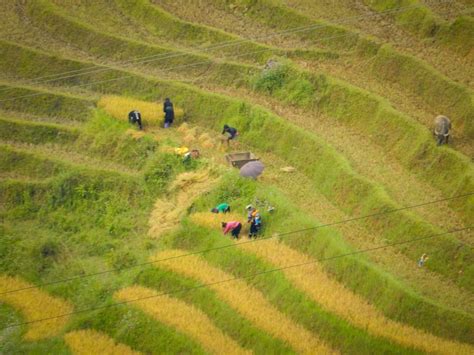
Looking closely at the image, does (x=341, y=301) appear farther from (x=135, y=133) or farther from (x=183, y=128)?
(x=135, y=133)

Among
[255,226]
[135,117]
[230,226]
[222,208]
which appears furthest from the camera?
[135,117]

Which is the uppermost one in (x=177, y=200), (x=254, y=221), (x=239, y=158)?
(x=239, y=158)

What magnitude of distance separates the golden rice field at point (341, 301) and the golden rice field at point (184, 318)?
81.3 inches

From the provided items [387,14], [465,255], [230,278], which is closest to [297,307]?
[230,278]

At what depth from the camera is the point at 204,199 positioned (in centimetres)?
2159

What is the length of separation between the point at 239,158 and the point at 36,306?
7033 mm

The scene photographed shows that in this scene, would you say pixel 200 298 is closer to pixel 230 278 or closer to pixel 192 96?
pixel 230 278

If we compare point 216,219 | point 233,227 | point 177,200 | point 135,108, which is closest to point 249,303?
point 233,227

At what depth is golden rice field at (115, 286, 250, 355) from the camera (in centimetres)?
1758

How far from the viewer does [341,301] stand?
17.9m

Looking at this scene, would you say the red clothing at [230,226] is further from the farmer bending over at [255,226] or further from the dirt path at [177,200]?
the dirt path at [177,200]

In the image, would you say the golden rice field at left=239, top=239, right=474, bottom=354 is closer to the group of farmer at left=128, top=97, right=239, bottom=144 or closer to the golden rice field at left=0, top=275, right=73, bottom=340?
the golden rice field at left=0, top=275, right=73, bottom=340

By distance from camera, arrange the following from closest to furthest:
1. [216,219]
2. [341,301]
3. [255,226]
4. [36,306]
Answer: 1. [341,301]
2. [36,306]
3. [255,226]
4. [216,219]

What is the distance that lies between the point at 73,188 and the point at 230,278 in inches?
254
